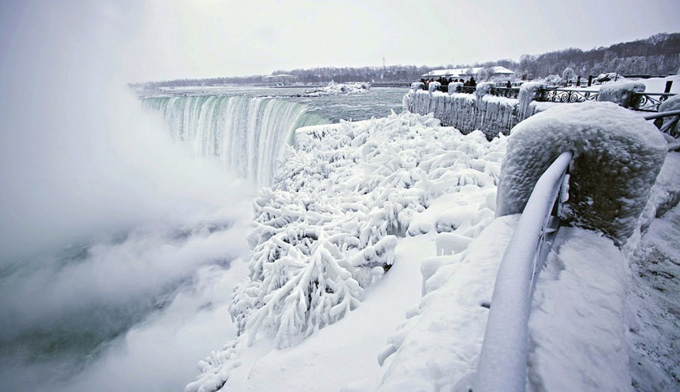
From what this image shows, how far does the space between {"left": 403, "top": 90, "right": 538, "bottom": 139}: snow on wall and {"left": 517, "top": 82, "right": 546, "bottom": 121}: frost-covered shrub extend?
122 mm

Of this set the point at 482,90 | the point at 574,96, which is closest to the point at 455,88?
the point at 482,90

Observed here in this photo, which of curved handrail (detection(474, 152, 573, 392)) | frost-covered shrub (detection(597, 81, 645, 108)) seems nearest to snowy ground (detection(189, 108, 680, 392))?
curved handrail (detection(474, 152, 573, 392))

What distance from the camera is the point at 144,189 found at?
111 feet

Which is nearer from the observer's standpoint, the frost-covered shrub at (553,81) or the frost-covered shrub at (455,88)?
the frost-covered shrub at (455,88)

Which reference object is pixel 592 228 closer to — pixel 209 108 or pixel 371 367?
pixel 371 367

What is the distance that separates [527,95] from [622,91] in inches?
116

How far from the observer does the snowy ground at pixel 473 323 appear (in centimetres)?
136

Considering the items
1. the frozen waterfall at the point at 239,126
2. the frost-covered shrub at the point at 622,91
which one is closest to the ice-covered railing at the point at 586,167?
the frost-covered shrub at the point at 622,91

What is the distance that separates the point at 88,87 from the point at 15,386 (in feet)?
128

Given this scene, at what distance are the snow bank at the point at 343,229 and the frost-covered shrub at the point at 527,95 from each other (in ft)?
9.59

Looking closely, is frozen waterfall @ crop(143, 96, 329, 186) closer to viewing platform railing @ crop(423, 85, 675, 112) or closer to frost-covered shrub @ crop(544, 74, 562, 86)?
viewing platform railing @ crop(423, 85, 675, 112)

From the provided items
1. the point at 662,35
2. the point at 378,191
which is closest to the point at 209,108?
the point at 378,191

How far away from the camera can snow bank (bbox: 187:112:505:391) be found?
16.2ft

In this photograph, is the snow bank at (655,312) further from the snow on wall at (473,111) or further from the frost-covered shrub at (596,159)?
the snow on wall at (473,111)
